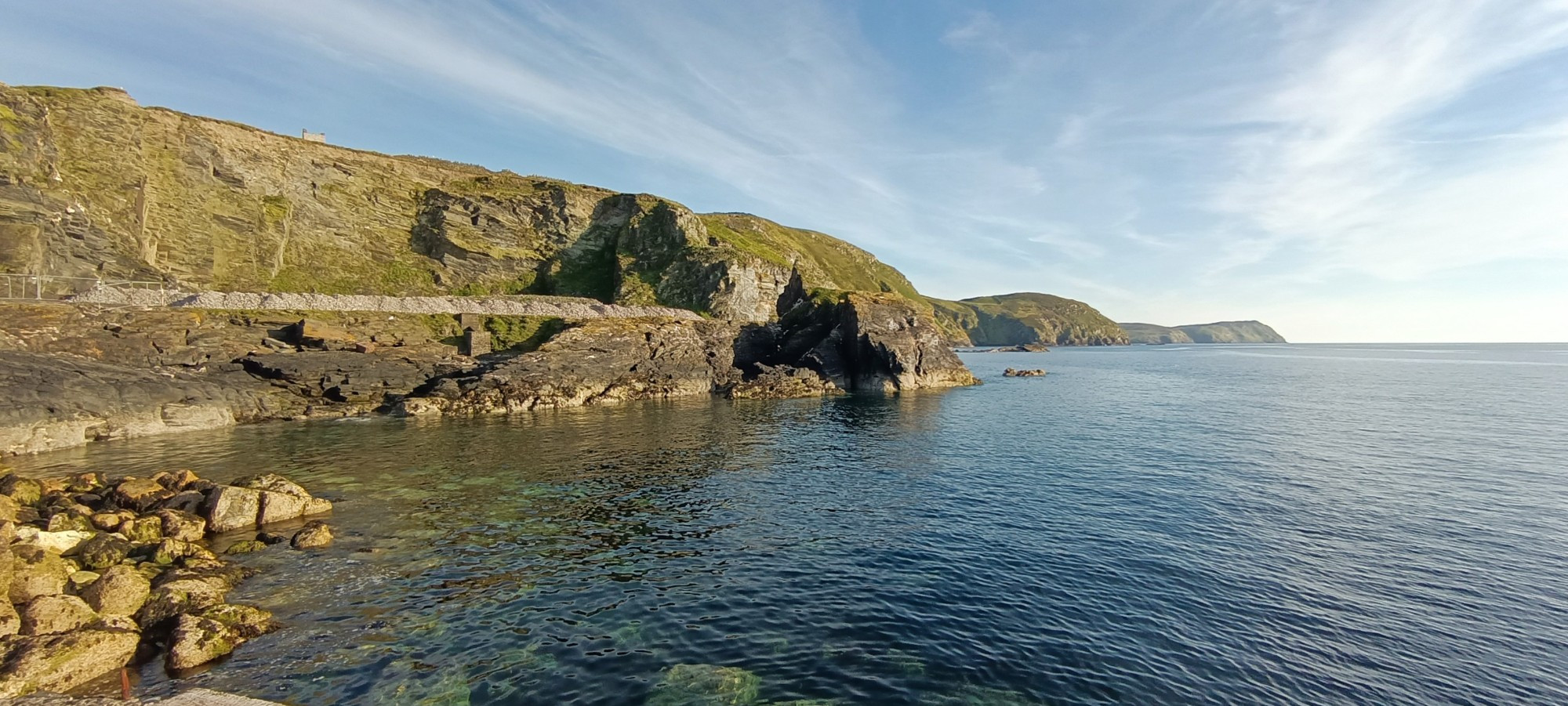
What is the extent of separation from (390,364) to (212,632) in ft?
165

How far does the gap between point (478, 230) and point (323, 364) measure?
42734 millimetres

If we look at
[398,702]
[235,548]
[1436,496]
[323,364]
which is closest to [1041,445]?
[1436,496]

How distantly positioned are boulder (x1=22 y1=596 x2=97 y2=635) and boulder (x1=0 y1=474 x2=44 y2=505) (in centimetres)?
1402

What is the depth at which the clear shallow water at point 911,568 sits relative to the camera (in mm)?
13695

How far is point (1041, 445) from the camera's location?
4234cm

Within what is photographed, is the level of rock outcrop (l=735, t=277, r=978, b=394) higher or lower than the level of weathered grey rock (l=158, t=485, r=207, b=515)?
higher

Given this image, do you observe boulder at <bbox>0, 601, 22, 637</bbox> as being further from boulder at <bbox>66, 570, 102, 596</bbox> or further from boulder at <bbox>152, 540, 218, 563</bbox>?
boulder at <bbox>152, 540, 218, 563</bbox>

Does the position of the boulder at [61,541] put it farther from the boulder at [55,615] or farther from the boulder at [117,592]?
the boulder at [55,615]

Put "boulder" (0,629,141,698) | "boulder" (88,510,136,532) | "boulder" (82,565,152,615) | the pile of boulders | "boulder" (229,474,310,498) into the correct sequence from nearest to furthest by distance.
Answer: "boulder" (0,629,141,698) → the pile of boulders → "boulder" (82,565,152,615) → "boulder" (88,510,136,532) → "boulder" (229,474,310,498)

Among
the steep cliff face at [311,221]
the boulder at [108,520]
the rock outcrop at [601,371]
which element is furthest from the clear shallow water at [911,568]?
the steep cliff face at [311,221]

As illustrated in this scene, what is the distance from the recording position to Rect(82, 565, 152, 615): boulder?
48.5 ft

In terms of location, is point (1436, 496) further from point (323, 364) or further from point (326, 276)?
point (326, 276)

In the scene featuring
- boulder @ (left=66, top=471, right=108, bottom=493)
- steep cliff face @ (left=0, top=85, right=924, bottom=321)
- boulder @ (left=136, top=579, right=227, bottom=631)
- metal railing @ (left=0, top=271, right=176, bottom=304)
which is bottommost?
boulder @ (left=136, top=579, right=227, bottom=631)

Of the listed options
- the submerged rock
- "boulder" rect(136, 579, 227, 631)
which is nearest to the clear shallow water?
the submerged rock
